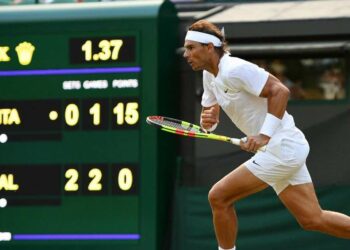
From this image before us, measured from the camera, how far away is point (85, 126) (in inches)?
426

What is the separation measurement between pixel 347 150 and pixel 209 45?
354 centimetres

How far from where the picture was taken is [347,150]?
35.1ft

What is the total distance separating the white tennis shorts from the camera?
755 cm

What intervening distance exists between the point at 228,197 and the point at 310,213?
56cm

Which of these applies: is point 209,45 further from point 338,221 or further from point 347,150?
point 347,150

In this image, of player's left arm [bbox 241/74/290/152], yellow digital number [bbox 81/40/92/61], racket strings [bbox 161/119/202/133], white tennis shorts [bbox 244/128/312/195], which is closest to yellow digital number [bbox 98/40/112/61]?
yellow digital number [bbox 81/40/92/61]

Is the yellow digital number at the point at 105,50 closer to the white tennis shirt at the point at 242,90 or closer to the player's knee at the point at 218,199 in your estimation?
the white tennis shirt at the point at 242,90

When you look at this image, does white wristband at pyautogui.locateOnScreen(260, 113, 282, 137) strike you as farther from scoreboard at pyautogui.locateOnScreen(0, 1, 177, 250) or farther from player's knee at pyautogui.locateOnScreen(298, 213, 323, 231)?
scoreboard at pyautogui.locateOnScreen(0, 1, 177, 250)

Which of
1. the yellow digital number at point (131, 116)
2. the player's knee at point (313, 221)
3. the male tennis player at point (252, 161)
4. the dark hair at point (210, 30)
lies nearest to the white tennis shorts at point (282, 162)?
the male tennis player at point (252, 161)

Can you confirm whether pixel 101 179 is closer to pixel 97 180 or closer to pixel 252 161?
pixel 97 180

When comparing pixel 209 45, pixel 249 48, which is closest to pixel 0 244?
pixel 249 48

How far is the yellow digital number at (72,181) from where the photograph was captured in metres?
10.8

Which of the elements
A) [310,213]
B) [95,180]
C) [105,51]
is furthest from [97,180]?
[310,213]

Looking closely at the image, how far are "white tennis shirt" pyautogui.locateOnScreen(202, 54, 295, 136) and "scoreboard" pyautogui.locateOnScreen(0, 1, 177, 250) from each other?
10.0 feet
